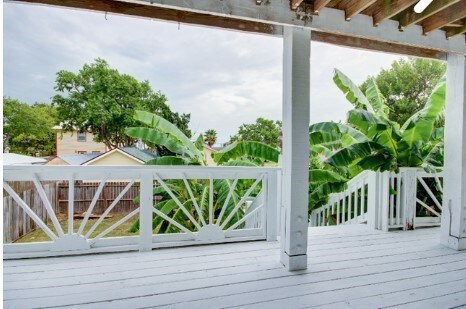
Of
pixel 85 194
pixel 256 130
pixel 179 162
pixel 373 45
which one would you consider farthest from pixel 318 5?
pixel 256 130

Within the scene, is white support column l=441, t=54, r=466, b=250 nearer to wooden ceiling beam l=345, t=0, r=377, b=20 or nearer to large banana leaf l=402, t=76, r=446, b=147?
large banana leaf l=402, t=76, r=446, b=147

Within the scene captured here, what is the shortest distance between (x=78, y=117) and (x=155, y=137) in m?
14.7

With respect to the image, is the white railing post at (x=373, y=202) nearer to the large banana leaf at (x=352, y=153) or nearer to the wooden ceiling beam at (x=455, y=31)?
the large banana leaf at (x=352, y=153)

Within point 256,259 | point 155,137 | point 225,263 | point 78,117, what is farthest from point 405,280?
point 78,117

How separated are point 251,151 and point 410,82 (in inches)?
521

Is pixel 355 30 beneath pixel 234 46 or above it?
beneath

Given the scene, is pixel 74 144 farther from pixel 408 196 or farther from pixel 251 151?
pixel 408 196

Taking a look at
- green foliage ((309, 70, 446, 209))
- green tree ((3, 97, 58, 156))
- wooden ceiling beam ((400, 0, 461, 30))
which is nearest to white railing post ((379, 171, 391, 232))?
green foliage ((309, 70, 446, 209))

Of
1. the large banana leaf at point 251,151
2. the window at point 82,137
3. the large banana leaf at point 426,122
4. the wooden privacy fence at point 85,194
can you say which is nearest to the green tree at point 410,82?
the large banana leaf at point 426,122

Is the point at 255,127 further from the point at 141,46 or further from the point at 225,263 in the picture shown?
the point at 225,263

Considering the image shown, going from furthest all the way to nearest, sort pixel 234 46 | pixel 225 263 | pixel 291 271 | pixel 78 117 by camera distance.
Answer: pixel 78 117 → pixel 234 46 → pixel 225 263 → pixel 291 271

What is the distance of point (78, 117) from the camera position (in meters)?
16.0

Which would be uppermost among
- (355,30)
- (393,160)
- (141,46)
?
(141,46)

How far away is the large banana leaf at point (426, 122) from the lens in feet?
12.4
